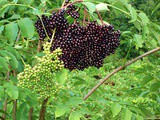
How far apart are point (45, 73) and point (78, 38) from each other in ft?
0.79

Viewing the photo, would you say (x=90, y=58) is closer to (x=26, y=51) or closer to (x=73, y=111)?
(x=73, y=111)

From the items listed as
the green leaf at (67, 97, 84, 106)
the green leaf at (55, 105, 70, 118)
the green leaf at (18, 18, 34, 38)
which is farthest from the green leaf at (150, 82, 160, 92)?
the green leaf at (18, 18, 34, 38)

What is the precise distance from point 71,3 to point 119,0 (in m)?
0.32

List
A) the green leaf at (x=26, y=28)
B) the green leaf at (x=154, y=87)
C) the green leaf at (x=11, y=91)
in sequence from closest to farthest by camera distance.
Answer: the green leaf at (x=26, y=28) → the green leaf at (x=11, y=91) → the green leaf at (x=154, y=87)

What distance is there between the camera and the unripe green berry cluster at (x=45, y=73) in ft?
6.06

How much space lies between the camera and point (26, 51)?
2.67 meters

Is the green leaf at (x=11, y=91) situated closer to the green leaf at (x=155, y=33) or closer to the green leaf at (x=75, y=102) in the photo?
the green leaf at (x=75, y=102)

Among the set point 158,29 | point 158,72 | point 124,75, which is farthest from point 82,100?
point 124,75

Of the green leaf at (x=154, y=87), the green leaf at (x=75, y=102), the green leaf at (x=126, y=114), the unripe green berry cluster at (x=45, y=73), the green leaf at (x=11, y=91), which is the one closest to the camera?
the unripe green berry cluster at (x=45, y=73)

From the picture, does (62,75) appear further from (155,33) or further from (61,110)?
(155,33)

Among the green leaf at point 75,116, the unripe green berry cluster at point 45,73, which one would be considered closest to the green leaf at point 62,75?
the unripe green berry cluster at point 45,73

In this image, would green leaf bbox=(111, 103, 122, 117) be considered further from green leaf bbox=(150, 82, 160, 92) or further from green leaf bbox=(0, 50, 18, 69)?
green leaf bbox=(0, 50, 18, 69)

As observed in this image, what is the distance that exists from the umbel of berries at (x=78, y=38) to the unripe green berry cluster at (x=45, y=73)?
0.15 feet

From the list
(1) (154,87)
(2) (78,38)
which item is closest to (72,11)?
(2) (78,38)
